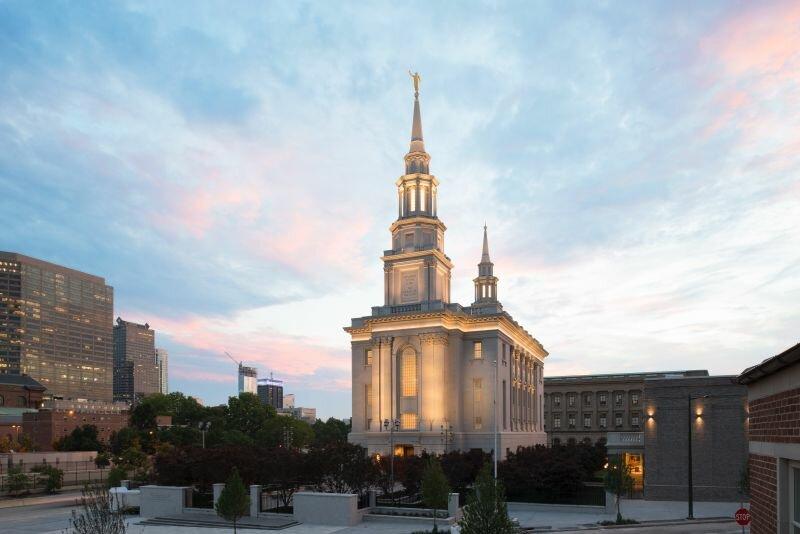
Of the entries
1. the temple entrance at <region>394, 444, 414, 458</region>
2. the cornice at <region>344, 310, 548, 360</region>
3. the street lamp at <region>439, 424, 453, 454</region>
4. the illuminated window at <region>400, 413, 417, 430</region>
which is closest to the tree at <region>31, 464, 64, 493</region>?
the temple entrance at <region>394, 444, 414, 458</region>

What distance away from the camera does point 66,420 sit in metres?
121

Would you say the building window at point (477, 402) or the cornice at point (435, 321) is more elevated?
the cornice at point (435, 321)

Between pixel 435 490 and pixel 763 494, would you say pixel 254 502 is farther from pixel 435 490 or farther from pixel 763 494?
pixel 763 494

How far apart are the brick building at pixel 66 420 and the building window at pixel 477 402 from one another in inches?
2956

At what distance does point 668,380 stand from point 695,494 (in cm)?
825

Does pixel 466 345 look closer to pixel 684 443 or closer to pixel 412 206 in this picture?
pixel 412 206

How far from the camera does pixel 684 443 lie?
48.0m

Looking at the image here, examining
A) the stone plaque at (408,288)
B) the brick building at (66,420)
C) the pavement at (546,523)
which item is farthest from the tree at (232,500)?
the brick building at (66,420)

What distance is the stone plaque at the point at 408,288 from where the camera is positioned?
8362cm

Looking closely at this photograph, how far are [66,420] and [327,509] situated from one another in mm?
99492

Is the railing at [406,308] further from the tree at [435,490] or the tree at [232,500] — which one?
the tree at [232,500]

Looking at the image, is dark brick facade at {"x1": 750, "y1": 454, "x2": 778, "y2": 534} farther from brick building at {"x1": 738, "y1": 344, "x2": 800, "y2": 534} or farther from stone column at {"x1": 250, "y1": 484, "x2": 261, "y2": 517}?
stone column at {"x1": 250, "y1": 484, "x2": 261, "y2": 517}

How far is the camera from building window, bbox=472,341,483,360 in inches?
3196

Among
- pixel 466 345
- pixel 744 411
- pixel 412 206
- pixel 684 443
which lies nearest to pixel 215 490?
pixel 684 443
